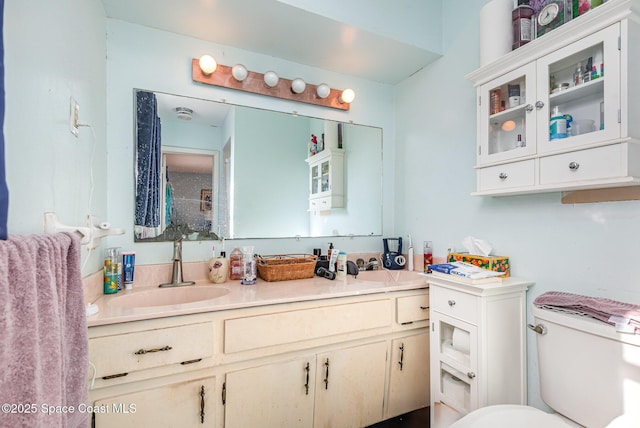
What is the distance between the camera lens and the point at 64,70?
39.3 inches

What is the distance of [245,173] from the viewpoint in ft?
6.10

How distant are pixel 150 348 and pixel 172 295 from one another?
46cm

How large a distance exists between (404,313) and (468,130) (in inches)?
42.0

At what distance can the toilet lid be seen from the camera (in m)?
0.97

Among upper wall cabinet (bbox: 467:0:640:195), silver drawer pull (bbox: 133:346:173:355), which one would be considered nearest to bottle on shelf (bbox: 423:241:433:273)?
upper wall cabinet (bbox: 467:0:640:195)

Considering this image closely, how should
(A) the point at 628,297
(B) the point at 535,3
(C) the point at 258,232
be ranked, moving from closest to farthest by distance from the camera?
(A) the point at 628,297
(B) the point at 535,3
(C) the point at 258,232

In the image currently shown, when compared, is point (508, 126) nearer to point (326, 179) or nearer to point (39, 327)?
point (326, 179)

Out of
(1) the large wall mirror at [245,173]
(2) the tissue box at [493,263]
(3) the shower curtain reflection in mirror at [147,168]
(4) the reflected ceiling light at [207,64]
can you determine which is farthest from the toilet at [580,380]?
(4) the reflected ceiling light at [207,64]

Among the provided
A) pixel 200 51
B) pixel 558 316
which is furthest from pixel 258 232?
pixel 558 316

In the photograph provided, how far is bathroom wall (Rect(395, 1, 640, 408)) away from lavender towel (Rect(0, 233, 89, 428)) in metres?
1.70

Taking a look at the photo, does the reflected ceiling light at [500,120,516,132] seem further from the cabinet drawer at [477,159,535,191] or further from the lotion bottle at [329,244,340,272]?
the lotion bottle at [329,244,340,272]

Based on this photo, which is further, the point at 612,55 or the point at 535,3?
the point at 535,3

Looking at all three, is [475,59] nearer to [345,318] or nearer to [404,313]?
[404,313]

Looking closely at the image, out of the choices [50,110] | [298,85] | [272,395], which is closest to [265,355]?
[272,395]
